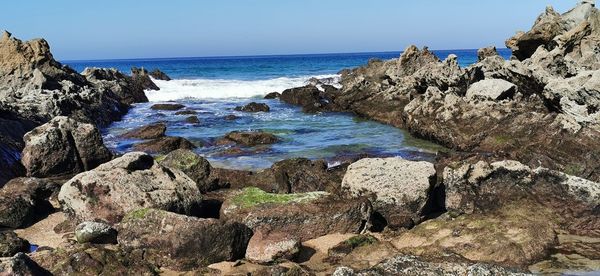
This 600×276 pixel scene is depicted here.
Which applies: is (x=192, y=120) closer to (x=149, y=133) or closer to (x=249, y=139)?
(x=149, y=133)

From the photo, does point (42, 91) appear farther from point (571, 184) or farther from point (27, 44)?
point (571, 184)

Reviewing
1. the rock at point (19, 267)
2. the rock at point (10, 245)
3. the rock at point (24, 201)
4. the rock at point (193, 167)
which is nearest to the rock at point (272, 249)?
the rock at point (19, 267)

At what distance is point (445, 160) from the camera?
50.5 feet

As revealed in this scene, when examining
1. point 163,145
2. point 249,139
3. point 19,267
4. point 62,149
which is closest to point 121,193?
point 19,267

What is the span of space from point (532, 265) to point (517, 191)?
273 cm

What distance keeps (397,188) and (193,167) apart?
554cm

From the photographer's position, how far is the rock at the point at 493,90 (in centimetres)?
2175

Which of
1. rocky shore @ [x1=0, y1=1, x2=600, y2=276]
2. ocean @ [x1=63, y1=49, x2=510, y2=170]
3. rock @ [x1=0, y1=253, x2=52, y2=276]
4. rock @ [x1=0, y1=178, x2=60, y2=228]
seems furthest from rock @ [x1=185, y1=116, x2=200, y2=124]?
rock @ [x1=0, y1=253, x2=52, y2=276]

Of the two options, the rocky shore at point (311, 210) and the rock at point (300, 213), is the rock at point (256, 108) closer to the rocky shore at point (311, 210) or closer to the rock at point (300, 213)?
the rocky shore at point (311, 210)

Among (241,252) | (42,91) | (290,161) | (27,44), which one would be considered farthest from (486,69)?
(27,44)

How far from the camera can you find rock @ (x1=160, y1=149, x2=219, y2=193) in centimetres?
1365

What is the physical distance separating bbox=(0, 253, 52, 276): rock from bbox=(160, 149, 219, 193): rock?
5974mm

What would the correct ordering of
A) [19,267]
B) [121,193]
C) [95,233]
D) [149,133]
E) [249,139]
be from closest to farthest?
[19,267] → [95,233] → [121,193] → [249,139] → [149,133]

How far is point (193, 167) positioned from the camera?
1382 cm
